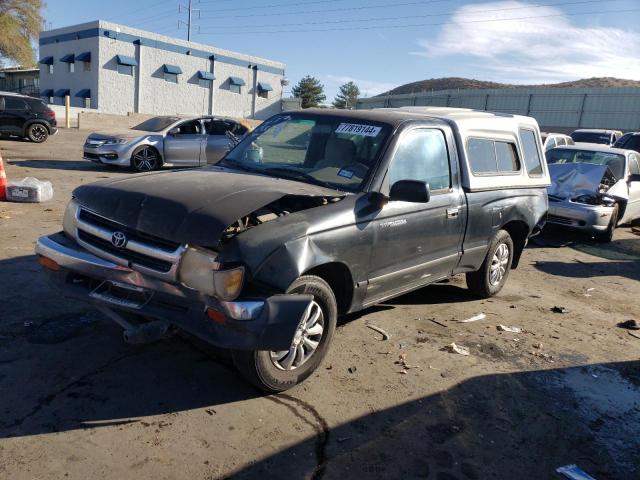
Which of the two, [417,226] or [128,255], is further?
[417,226]

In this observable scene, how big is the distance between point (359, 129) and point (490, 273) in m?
2.45

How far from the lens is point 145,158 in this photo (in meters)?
13.5

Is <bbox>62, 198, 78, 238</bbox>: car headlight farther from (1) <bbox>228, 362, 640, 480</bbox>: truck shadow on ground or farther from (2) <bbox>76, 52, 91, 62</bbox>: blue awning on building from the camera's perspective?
(2) <bbox>76, 52, 91, 62</bbox>: blue awning on building

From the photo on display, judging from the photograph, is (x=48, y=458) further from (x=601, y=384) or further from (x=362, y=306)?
(x=601, y=384)

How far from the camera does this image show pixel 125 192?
369 cm

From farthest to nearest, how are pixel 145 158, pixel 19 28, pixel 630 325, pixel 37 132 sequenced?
pixel 19 28
pixel 37 132
pixel 145 158
pixel 630 325

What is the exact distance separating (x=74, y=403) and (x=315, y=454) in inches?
59.4

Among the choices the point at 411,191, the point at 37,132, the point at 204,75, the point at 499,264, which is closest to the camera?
the point at 411,191

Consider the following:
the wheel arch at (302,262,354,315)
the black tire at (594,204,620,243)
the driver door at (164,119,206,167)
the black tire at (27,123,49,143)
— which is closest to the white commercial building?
the black tire at (27,123,49,143)

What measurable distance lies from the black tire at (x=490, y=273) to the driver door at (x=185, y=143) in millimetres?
9764

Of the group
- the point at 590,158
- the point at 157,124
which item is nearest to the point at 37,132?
the point at 157,124

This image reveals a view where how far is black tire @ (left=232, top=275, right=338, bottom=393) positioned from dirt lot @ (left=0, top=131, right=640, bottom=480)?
0.42ft

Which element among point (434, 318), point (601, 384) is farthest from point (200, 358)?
point (601, 384)

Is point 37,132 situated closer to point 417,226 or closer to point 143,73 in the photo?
point 417,226
